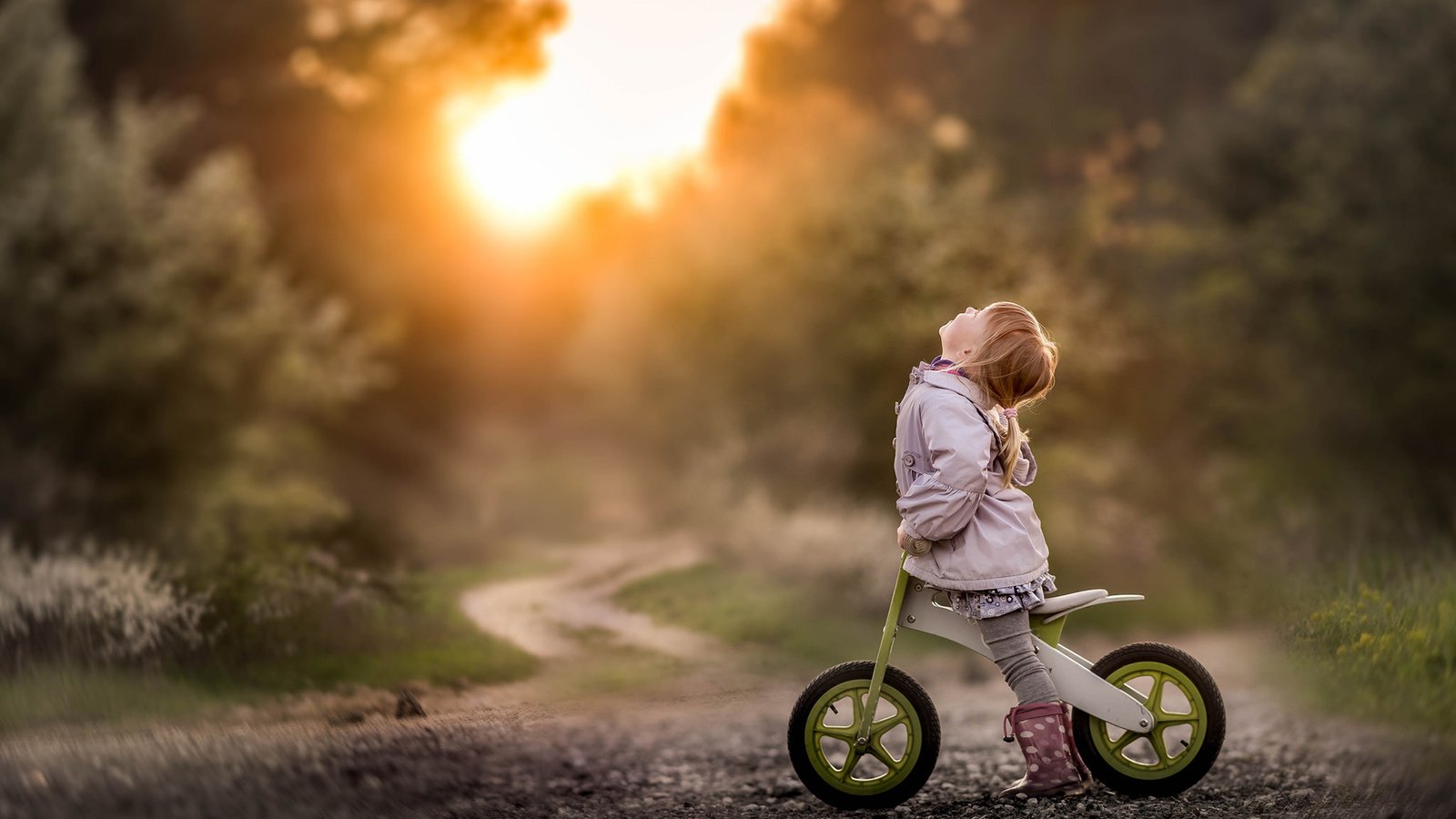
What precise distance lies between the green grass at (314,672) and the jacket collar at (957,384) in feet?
8.43

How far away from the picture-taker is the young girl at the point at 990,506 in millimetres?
4285

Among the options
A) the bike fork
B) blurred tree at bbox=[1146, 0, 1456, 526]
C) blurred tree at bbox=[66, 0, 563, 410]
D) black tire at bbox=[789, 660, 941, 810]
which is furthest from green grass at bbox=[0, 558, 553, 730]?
blurred tree at bbox=[66, 0, 563, 410]

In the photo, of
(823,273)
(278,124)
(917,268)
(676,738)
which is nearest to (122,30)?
(278,124)

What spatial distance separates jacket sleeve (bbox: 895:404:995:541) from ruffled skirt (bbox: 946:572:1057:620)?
11.4 inches

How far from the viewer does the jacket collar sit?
442cm

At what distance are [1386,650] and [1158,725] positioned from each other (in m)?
1.03

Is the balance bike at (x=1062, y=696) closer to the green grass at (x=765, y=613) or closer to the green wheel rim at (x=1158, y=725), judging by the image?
the green wheel rim at (x=1158, y=725)

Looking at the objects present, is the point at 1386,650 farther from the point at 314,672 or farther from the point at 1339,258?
the point at 1339,258

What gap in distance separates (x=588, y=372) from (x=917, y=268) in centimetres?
1102

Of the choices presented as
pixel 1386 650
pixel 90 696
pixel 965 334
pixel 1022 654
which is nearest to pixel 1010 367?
pixel 965 334

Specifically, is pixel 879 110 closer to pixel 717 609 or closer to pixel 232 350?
pixel 232 350

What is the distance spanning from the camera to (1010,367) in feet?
14.7

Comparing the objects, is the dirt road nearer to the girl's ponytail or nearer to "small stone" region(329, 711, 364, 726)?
"small stone" region(329, 711, 364, 726)

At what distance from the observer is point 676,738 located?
7199 millimetres
